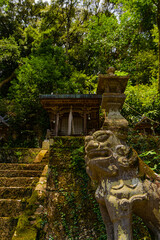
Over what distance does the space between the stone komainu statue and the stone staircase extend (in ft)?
7.90

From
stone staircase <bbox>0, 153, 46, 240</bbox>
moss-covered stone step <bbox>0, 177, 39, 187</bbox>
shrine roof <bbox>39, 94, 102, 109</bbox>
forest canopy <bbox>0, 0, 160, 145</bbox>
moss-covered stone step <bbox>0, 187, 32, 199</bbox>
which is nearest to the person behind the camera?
stone staircase <bbox>0, 153, 46, 240</bbox>

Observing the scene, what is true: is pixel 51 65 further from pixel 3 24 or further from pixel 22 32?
pixel 3 24

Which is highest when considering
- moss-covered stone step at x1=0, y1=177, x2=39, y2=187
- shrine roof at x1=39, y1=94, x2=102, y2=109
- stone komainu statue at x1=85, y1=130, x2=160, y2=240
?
stone komainu statue at x1=85, y1=130, x2=160, y2=240

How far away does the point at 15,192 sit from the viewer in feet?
15.2

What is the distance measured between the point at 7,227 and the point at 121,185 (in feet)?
9.38

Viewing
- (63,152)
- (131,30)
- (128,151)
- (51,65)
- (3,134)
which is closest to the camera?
(128,151)

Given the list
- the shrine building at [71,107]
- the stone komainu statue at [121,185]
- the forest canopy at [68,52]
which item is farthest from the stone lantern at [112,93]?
the forest canopy at [68,52]

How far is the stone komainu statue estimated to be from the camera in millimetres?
2047

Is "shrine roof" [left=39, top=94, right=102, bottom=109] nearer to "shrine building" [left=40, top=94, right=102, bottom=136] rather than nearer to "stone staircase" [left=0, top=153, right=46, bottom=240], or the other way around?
"shrine building" [left=40, top=94, right=102, bottom=136]

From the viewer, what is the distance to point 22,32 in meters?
18.7

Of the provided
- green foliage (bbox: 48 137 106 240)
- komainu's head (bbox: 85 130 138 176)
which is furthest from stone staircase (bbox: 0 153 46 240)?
komainu's head (bbox: 85 130 138 176)

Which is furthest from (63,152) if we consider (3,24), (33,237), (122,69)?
(3,24)

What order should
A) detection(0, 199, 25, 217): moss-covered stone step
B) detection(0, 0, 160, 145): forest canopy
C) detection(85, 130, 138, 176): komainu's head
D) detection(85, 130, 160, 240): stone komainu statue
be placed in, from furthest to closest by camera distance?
detection(0, 0, 160, 145): forest canopy → detection(0, 199, 25, 217): moss-covered stone step → detection(85, 130, 138, 176): komainu's head → detection(85, 130, 160, 240): stone komainu statue

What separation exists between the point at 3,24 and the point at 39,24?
3.90 metres
